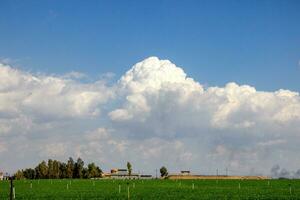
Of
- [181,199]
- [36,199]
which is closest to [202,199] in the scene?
[181,199]

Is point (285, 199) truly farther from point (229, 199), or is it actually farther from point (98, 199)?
point (98, 199)

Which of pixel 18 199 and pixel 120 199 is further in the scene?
pixel 18 199

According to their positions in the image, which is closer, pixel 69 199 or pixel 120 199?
pixel 120 199

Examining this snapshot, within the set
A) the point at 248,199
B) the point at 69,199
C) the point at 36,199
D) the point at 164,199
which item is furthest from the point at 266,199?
the point at 36,199

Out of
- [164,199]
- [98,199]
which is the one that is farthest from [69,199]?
[164,199]

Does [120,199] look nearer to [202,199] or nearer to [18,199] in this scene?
[202,199]

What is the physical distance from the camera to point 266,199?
55.2 m

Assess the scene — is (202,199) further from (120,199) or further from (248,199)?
(120,199)

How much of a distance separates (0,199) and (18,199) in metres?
3.99

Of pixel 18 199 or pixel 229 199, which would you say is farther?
pixel 18 199

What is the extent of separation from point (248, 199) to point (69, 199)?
64.9 ft

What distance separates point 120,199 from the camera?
5350cm

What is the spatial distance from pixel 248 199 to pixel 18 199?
2574 centimetres

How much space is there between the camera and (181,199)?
5462cm
